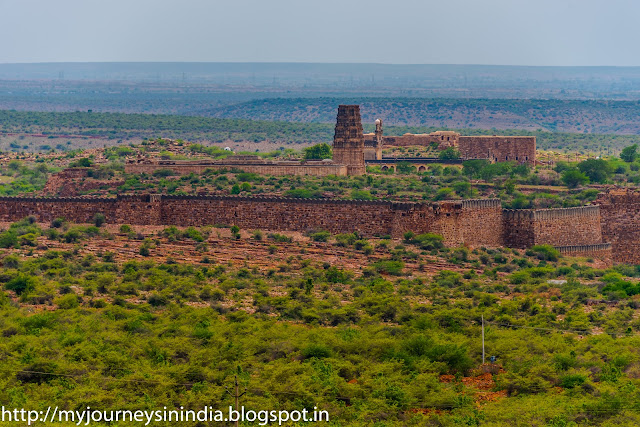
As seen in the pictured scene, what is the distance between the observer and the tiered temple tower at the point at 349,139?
241 ft

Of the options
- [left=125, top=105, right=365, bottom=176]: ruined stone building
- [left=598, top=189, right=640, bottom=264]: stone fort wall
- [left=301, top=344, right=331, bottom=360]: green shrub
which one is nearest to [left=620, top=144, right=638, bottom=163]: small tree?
[left=125, top=105, right=365, bottom=176]: ruined stone building

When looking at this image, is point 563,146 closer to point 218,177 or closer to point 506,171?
point 506,171

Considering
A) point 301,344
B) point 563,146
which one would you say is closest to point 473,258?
point 301,344

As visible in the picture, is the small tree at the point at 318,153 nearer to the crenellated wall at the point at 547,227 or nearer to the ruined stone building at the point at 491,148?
the ruined stone building at the point at 491,148

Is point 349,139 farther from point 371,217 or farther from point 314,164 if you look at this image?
point 371,217

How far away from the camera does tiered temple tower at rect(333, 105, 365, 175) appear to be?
73.3 meters

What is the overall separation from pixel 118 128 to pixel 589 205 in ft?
346

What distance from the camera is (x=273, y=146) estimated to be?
467 ft

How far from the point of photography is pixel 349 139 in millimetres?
73562

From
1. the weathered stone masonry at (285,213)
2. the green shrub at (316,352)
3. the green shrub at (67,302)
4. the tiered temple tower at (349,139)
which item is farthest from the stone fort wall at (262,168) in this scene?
the green shrub at (316,352)

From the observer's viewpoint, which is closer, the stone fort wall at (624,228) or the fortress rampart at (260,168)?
the stone fort wall at (624,228)

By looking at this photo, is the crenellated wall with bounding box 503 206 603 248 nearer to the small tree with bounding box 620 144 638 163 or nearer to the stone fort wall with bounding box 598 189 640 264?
the stone fort wall with bounding box 598 189 640 264

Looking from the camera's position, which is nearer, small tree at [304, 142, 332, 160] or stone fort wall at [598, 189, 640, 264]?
stone fort wall at [598, 189, 640, 264]

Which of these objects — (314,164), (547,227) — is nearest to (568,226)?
(547,227)
